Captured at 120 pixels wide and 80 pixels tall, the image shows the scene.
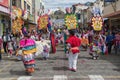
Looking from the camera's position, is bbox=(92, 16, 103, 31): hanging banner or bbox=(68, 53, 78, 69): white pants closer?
bbox=(68, 53, 78, 69): white pants

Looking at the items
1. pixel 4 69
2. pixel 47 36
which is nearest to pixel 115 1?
pixel 47 36

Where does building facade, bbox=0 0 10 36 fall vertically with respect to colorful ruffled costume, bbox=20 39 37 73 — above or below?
above

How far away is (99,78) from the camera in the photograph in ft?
43.7

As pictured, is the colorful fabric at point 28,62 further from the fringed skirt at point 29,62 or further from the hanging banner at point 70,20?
the hanging banner at point 70,20

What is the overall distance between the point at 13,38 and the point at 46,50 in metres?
4.78

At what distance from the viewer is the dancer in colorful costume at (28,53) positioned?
14.2m

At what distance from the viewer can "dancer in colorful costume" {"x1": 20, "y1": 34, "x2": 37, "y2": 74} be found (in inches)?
557

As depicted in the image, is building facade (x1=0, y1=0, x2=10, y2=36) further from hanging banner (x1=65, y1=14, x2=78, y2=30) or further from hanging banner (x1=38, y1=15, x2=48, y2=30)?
hanging banner (x1=65, y1=14, x2=78, y2=30)

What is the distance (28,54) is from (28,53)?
5 cm

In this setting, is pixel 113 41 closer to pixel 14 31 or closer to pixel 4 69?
pixel 14 31

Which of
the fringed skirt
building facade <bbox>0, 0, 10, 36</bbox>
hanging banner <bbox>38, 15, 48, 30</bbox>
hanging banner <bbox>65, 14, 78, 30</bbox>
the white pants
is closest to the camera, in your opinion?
the fringed skirt

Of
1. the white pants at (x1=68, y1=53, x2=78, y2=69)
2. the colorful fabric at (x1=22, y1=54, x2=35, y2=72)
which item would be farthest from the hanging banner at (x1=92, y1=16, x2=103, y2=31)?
the colorful fabric at (x1=22, y1=54, x2=35, y2=72)

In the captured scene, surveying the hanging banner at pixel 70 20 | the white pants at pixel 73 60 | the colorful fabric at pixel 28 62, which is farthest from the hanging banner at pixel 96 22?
the colorful fabric at pixel 28 62

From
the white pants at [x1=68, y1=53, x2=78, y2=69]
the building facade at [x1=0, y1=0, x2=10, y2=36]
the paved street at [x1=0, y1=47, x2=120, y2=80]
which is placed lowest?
the paved street at [x1=0, y1=47, x2=120, y2=80]
